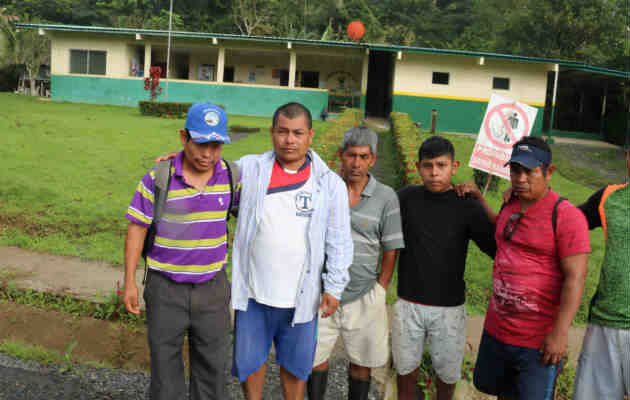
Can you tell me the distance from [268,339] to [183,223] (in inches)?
29.9

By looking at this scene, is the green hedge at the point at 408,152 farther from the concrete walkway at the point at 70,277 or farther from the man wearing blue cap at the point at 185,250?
the man wearing blue cap at the point at 185,250

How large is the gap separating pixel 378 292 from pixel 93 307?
266cm

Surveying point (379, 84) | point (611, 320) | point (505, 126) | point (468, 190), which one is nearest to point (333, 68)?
point (379, 84)

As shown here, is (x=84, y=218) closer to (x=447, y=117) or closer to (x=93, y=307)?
(x=93, y=307)

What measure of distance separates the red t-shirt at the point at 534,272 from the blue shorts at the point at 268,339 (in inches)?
39.5

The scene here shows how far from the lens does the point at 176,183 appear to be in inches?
105

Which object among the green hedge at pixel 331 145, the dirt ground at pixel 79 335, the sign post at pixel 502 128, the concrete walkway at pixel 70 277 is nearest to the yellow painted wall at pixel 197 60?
the green hedge at pixel 331 145

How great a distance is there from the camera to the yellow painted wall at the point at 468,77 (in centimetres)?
2025

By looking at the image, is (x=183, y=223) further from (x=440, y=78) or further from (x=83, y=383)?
(x=440, y=78)

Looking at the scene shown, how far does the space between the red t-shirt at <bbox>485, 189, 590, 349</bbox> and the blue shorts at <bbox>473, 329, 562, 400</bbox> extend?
0.06 meters

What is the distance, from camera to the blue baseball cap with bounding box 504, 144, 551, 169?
2.60 m

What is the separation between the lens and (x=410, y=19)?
46.4 meters

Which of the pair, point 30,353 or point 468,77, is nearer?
point 30,353

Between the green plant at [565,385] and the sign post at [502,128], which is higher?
the sign post at [502,128]
